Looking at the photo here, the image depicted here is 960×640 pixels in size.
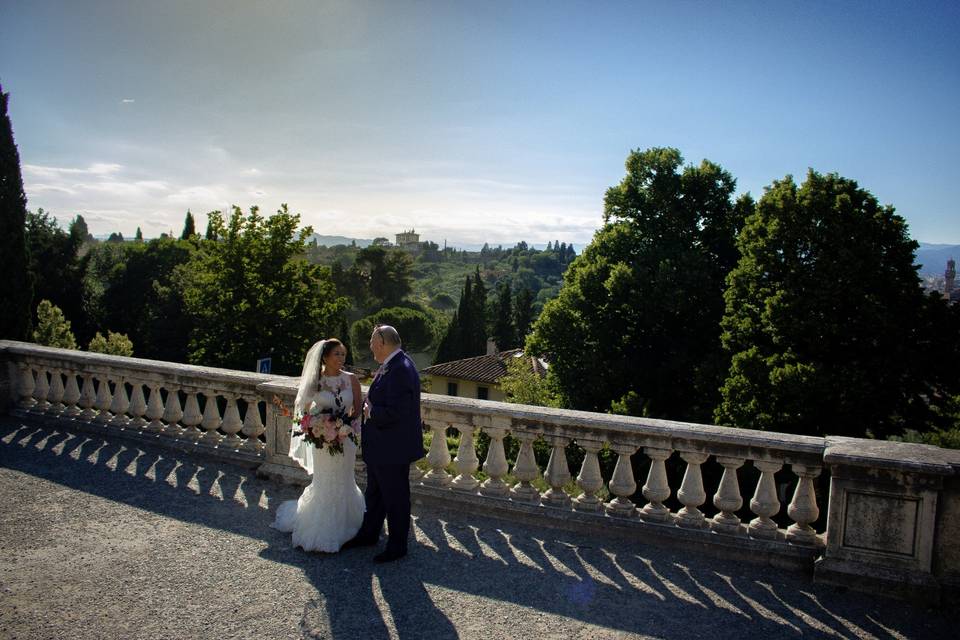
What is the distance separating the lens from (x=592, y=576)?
4.86 m

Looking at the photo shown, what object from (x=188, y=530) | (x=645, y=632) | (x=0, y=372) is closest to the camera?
(x=645, y=632)


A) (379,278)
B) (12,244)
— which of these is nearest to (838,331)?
(12,244)

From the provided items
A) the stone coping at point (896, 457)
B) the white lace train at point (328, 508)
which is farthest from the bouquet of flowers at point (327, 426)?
the stone coping at point (896, 457)

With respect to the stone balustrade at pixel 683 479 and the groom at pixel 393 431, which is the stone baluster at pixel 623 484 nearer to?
the stone balustrade at pixel 683 479

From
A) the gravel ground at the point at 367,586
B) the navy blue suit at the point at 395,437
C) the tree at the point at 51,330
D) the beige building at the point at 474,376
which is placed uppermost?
the navy blue suit at the point at 395,437

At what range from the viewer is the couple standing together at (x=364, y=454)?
5.01m

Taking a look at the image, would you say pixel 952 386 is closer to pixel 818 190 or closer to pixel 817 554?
pixel 818 190

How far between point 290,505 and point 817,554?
4388mm

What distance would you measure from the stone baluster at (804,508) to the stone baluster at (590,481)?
1.53m

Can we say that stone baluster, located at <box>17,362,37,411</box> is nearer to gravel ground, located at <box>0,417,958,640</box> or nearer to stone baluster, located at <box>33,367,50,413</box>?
stone baluster, located at <box>33,367,50,413</box>

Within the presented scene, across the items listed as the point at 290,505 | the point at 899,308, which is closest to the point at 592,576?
the point at 290,505

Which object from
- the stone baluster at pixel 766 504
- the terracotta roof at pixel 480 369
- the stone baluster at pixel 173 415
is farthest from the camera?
the terracotta roof at pixel 480 369

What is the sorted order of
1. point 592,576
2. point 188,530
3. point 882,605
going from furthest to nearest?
1. point 188,530
2. point 592,576
3. point 882,605

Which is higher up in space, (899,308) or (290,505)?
(899,308)
